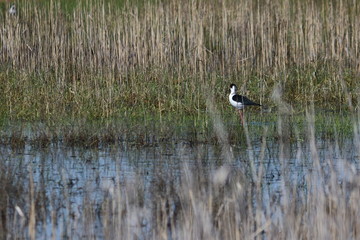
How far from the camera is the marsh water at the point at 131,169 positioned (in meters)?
5.86

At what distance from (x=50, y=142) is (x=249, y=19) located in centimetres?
575

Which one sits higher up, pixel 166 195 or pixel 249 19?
pixel 249 19

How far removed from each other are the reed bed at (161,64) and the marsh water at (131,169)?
1.82m

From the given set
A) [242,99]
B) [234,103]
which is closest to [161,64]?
[234,103]

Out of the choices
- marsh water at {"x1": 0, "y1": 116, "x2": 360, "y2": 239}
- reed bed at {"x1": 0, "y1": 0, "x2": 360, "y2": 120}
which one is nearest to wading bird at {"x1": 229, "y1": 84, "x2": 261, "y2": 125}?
reed bed at {"x1": 0, "y1": 0, "x2": 360, "y2": 120}

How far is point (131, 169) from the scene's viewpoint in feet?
25.2

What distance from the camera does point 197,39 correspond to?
1253cm

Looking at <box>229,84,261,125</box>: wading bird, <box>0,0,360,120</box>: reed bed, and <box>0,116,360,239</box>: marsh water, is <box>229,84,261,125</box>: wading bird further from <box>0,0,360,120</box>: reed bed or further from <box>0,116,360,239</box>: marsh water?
<box>0,116,360,239</box>: marsh water

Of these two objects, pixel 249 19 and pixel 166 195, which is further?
pixel 249 19

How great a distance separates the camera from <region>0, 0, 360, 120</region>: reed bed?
35.6 feet

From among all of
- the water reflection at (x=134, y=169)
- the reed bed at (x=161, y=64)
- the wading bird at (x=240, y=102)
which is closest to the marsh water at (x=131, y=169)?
the water reflection at (x=134, y=169)

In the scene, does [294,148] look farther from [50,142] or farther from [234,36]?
[234,36]

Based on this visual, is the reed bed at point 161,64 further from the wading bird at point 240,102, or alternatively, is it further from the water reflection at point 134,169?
the water reflection at point 134,169

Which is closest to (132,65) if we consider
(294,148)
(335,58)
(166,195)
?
(335,58)
